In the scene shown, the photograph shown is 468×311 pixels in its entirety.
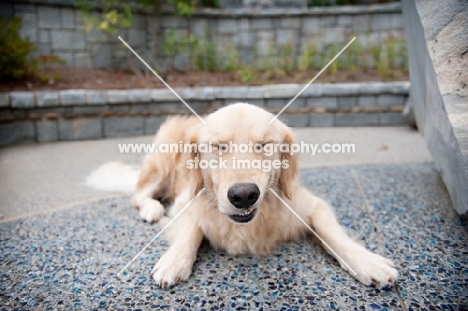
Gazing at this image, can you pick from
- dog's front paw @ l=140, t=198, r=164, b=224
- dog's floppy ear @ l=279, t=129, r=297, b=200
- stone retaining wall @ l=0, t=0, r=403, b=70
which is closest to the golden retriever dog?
dog's floppy ear @ l=279, t=129, r=297, b=200

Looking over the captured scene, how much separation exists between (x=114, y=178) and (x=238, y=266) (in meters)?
2.04

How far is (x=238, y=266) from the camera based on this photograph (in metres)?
2.15

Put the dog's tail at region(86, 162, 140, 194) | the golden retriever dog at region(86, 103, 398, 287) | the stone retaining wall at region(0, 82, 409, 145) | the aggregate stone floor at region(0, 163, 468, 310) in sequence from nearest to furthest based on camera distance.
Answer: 1. the aggregate stone floor at region(0, 163, 468, 310)
2. the golden retriever dog at region(86, 103, 398, 287)
3. the dog's tail at region(86, 162, 140, 194)
4. the stone retaining wall at region(0, 82, 409, 145)

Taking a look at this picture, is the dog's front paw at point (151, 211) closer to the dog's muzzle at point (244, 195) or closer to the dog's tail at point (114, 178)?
the dog's tail at point (114, 178)

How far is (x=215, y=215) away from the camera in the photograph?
7.58 ft

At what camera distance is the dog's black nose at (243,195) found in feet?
5.92

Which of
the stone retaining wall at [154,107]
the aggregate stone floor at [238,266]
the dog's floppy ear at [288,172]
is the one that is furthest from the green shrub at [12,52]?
the dog's floppy ear at [288,172]

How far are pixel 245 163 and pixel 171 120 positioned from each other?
1797 mm

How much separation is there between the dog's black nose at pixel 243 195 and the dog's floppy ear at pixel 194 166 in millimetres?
566

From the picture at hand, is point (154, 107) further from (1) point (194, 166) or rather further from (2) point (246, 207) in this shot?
(2) point (246, 207)

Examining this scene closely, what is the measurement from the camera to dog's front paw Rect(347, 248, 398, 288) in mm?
1872

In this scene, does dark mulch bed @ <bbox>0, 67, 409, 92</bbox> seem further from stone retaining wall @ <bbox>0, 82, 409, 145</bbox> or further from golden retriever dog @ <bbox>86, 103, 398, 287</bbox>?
golden retriever dog @ <bbox>86, 103, 398, 287</bbox>

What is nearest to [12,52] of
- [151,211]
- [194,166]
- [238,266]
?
[151,211]

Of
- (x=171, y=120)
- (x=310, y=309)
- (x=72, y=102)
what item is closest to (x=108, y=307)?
(x=310, y=309)
